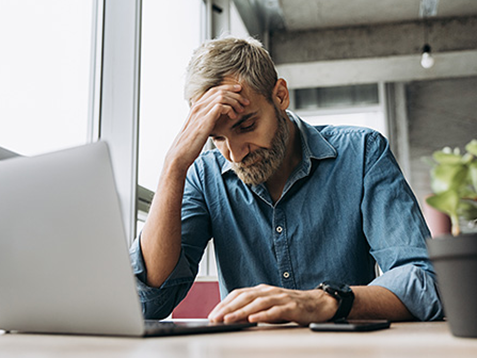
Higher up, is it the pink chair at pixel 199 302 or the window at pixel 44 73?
the window at pixel 44 73

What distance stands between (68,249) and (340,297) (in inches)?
19.8

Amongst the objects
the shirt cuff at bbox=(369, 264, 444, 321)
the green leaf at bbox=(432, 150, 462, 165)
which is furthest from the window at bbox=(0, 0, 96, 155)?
the green leaf at bbox=(432, 150, 462, 165)

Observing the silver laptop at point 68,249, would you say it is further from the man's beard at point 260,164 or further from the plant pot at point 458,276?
the man's beard at point 260,164

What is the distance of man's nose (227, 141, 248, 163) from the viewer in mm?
1520

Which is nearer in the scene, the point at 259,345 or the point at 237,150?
the point at 259,345

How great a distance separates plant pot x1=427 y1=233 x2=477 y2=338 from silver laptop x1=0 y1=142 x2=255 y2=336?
312 millimetres

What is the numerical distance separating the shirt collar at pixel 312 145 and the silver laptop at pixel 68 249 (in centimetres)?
88

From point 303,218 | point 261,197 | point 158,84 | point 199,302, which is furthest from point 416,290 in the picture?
point 158,84

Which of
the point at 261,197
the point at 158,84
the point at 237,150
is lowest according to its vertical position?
the point at 261,197

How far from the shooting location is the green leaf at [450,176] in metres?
0.55

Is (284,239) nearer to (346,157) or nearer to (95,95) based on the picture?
(346,157)

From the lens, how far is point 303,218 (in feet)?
5.01

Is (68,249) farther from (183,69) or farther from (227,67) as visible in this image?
(183,69)

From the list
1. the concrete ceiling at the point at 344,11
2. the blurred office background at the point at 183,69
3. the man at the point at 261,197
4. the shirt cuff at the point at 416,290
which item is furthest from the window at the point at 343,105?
the shirt cuff at the point at 416,290
